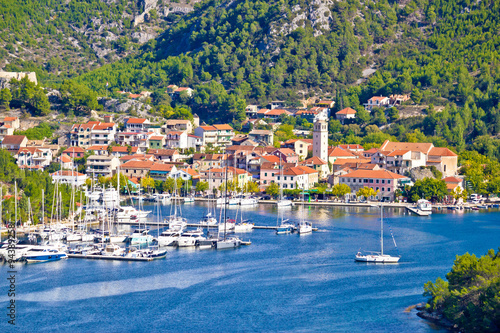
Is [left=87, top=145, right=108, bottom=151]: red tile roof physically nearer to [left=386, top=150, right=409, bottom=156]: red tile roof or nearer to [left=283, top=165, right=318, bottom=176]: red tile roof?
[left=283, top=165, right=318, bottom=176]: red tile roof

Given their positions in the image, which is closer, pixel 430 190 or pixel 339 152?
pixel 430 190

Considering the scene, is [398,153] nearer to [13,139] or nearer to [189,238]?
[189,238]

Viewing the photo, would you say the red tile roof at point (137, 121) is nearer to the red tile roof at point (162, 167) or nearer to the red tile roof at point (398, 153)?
the red tile roof at point (162, 167)

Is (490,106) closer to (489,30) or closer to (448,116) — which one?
(448,116)

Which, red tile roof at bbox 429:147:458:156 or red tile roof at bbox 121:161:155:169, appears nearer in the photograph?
red tile roof at bbox 429:147:458:156

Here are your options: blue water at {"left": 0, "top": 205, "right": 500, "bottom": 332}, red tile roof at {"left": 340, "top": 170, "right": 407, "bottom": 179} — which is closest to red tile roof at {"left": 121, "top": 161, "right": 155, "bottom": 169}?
red tile roof at {"left": 340, "top": 170, "right": 407, "bottom": 179}

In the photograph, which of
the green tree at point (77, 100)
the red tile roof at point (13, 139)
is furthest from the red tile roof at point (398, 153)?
the green tree at point (77, 100)

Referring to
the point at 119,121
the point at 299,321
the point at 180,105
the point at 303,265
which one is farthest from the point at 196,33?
the point at 299,321


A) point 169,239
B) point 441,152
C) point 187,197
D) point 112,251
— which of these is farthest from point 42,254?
point 441,152
